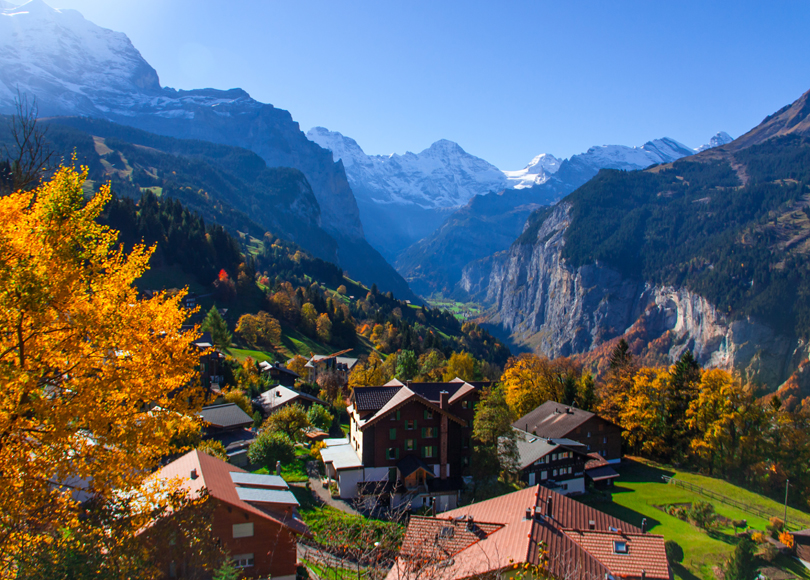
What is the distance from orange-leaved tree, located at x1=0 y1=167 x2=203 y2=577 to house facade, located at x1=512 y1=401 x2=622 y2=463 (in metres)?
53.0

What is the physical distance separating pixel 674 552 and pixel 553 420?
2713 cm

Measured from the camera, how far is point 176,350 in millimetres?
14227

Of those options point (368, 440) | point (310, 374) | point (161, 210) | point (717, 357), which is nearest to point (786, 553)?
point (368, 440)

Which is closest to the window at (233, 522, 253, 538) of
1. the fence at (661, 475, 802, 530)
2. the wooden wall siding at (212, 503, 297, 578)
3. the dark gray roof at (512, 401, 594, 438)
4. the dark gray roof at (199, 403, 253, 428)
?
the wooden wall siding at (212, 503, 297, 578)

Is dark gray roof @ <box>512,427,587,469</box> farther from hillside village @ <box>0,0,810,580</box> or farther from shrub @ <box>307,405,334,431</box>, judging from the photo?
shrub @ <box>307,405,334,431</box>

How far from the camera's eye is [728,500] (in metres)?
50.3

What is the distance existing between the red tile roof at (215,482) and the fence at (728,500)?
1805 inches

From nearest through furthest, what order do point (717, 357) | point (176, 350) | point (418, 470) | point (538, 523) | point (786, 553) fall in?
point (176, 350) → point (538, 523) → point (786, 553) → point (418, 470) → point (717, 357)

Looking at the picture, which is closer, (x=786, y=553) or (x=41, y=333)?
(x=41, y=333)

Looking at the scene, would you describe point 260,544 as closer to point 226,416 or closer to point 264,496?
point 264,496

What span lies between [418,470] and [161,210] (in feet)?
413

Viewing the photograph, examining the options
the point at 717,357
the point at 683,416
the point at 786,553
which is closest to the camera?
the point at 786,553

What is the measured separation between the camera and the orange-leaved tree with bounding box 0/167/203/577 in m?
11.2

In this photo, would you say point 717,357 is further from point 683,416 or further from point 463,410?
point 463,410
